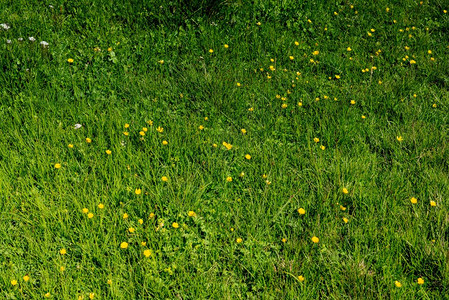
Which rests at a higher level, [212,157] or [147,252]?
[212,157]

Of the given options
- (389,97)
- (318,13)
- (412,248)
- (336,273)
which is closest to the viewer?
(336,273)

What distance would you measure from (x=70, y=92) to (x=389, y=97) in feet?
10.1

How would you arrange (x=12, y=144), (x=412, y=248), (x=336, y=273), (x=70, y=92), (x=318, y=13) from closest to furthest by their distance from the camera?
(x=336, y=273)
(x=412, y=248)
(x=12, y=144)
(x=70, y=92)
(x=318, y=13)

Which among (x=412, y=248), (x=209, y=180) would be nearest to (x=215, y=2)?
(x=209, y=180)

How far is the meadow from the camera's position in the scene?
228cm

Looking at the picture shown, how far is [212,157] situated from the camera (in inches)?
116

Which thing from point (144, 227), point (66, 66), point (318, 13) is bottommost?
point (144, 227)

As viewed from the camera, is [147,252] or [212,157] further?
[212,157]

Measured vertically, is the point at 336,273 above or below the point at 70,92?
below

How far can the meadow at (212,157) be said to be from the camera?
228 centimetres

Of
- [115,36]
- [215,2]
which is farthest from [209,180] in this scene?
[215,2]

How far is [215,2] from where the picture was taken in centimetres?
462

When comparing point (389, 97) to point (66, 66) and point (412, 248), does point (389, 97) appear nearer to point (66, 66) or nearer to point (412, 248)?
point (412, 248)

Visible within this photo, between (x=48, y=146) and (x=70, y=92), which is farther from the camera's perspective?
(x=70, y=92)
